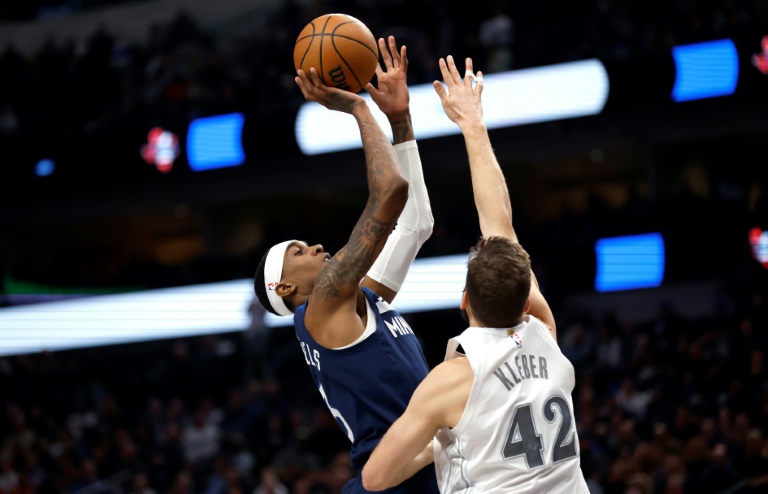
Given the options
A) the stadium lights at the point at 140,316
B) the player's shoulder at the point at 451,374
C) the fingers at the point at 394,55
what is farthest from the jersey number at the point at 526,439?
the stadium lights at the point at 140,316

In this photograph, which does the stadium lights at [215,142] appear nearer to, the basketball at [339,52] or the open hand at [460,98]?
the basketball at [339,52]

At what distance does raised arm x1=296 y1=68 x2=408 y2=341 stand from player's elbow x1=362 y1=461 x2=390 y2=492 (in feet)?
2.31

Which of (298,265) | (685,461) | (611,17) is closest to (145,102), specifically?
(611,17)

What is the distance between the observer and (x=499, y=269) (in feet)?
9.23

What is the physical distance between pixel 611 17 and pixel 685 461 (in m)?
6.74

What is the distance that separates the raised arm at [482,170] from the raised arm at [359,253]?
28 centimetres

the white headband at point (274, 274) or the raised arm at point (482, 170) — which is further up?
the raised arm at point (482, 170)

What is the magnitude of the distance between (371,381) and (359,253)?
1.54ft

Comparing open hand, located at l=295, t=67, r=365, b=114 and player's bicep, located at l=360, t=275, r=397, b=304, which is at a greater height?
open hand, located at l=295, t=67, r=365, b=114

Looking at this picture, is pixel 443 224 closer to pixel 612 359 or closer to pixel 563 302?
pixel 563 302

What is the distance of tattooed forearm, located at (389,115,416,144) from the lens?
400cm

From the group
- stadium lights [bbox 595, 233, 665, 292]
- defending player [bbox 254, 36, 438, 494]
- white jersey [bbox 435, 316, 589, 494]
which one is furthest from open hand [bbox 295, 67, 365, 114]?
stadium lights [bbox 595, 233, 665, 292]

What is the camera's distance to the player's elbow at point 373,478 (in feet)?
9.31

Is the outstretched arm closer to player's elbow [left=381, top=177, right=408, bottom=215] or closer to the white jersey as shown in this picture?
player's elbow [left=381, top=177, right=408, bottom=215]
